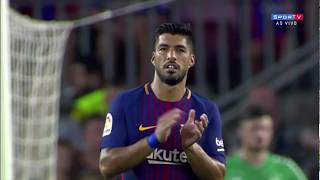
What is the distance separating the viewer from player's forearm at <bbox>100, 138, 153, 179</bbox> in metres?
3.55

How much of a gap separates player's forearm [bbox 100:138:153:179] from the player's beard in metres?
0.26

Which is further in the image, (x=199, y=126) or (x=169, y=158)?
(x=169, y=158)

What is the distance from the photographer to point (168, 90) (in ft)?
12.2

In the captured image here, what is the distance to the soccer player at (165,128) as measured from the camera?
3559 mm

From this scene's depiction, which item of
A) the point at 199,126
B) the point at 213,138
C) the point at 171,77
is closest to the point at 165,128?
the point at 199,126

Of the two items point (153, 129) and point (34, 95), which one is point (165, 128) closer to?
point (153, 129)

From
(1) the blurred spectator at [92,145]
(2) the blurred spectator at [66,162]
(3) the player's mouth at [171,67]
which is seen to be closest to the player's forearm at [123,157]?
(3) the player's mouth at [171,67]

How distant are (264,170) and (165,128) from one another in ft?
9.39

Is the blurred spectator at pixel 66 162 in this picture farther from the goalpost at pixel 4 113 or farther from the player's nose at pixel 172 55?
the player's nose at pixel 172 55

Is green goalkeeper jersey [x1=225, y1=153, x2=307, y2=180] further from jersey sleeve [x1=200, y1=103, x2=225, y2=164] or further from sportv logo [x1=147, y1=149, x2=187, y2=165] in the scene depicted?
sportv logo [x1=147, y1=149, x2=187, y2=165]

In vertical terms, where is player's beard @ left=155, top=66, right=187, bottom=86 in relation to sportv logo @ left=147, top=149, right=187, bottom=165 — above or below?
above

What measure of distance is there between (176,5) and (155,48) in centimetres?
440

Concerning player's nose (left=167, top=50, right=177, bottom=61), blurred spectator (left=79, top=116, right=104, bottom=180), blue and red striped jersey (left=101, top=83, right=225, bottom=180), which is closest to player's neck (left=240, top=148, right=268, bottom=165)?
blurred spectator (left=79, top=116, right=104, bottom=180)

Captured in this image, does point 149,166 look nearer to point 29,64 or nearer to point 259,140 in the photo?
point 259,140
